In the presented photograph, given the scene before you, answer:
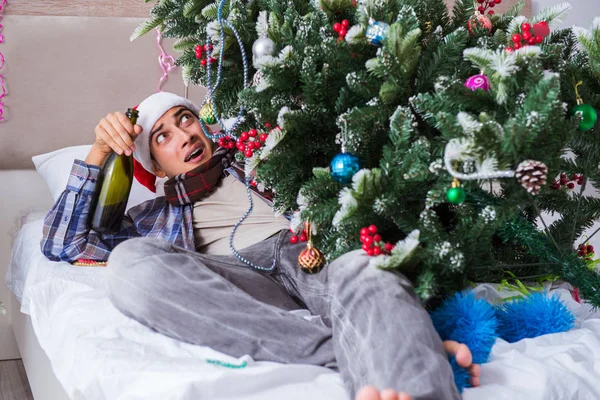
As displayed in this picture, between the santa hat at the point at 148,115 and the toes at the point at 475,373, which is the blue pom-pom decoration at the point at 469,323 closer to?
the toes at the point at 475,373

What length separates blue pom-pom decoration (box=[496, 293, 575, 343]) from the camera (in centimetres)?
110

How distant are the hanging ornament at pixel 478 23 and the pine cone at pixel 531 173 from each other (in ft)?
1.45

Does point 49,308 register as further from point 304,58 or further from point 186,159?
point 304,58

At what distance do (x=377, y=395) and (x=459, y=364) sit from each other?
179mm

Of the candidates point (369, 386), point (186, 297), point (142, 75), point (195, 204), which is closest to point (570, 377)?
point (369, 386)

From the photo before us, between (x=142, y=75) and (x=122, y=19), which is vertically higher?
(x=122, y=19)

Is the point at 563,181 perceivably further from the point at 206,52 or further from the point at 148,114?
→ the point at 148,114

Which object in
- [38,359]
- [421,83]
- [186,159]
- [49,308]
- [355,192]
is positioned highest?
[421,83]

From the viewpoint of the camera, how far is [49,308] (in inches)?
54.3

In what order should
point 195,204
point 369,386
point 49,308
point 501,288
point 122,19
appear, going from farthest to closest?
point 122,19, point 195,204, point 49,308, point 501,288, point 369,386

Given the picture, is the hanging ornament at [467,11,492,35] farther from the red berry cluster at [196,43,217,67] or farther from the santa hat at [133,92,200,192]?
the santa hat at [133,92,200,192]

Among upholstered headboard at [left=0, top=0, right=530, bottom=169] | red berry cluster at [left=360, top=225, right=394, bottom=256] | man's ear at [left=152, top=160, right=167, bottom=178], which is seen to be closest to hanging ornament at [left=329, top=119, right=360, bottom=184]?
red berry cluster at [left=360, top=225, right=394, bottom=256]

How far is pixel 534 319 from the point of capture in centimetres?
110

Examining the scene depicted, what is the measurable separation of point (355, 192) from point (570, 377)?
0.43m
